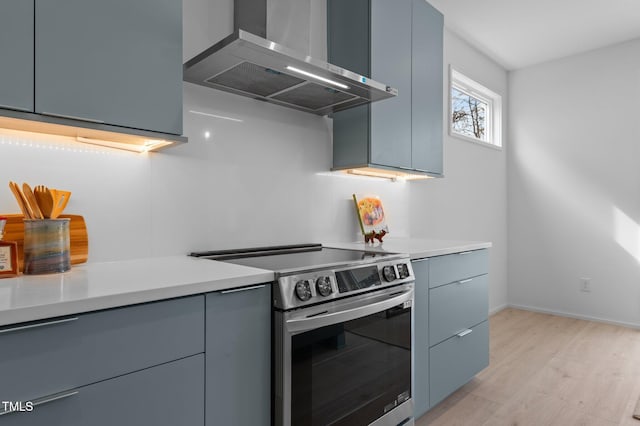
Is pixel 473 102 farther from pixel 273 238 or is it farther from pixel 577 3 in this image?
pixel 273 238

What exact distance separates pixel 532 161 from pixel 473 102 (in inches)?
→ 42.5

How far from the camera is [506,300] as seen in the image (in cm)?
478

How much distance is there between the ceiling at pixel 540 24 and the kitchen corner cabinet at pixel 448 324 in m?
2.13

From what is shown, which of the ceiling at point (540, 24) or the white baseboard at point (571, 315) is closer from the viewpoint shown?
the ceiling at point (540, 24)

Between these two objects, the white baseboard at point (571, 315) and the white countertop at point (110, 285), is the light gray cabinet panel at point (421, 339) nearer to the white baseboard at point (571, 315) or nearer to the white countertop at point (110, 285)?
the white countertop at point (110, 285)

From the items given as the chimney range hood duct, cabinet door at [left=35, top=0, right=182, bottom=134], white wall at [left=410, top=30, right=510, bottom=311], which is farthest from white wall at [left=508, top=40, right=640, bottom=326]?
cabinet door at [left=35, top=0, right=182, bottom=134]

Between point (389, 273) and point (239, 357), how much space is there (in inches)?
32.8

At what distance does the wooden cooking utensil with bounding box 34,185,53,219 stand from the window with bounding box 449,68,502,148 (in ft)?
10.8

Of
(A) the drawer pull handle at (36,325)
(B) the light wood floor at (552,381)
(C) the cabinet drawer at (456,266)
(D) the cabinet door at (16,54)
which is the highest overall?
(D) the cabinet door at (16,54)

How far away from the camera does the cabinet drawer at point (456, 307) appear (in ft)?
7.34

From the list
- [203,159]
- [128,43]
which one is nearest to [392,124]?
[203,159]

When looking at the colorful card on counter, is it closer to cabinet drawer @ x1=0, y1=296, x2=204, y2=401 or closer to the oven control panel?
the oven control panel

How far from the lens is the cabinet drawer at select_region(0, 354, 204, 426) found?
0.94 meters

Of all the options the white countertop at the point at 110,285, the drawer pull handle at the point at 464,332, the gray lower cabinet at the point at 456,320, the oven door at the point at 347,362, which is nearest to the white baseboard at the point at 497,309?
the gray lower cabinet at the point at 456,320
